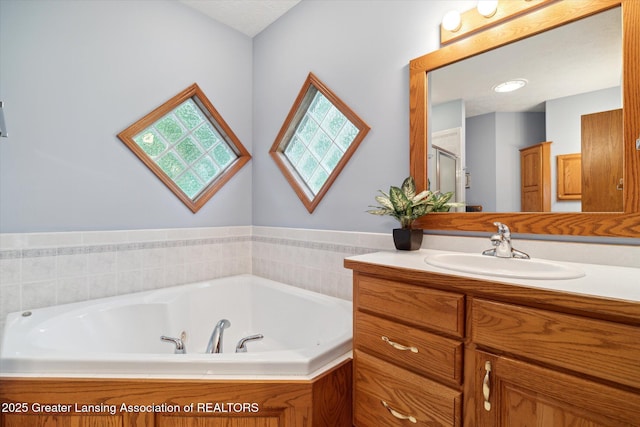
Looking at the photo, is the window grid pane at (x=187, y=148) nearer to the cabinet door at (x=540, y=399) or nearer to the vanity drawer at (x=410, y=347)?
the vanity drawer at (x=410, y=347)

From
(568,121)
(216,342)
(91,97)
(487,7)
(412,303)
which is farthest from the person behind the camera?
(91,97)

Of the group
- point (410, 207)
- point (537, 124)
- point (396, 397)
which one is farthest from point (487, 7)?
point (396, 397)

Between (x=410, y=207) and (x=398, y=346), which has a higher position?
(x=410, y=207)

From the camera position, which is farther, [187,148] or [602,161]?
[187,148]

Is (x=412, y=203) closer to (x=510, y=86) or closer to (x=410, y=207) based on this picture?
(x=410, y=207)

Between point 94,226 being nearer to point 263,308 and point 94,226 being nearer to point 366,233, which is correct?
point 263,308

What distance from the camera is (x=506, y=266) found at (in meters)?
1.18

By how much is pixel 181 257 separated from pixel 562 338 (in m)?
2.20

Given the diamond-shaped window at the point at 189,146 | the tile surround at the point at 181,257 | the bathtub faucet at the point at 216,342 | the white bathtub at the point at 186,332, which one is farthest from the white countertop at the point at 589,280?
the diamond-shaped window at the point at 189,146

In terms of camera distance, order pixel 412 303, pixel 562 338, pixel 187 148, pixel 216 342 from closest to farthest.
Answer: pixel 562 338
pixel 412 303
pixel 216 342
pixel 187 148

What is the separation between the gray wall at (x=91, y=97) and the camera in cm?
166

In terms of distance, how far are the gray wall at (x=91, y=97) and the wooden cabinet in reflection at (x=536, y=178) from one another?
205 centimetres

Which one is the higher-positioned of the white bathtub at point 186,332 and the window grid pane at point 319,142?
the window grid pane at point 319,142

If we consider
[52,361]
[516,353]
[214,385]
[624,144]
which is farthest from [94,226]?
[624,144]
